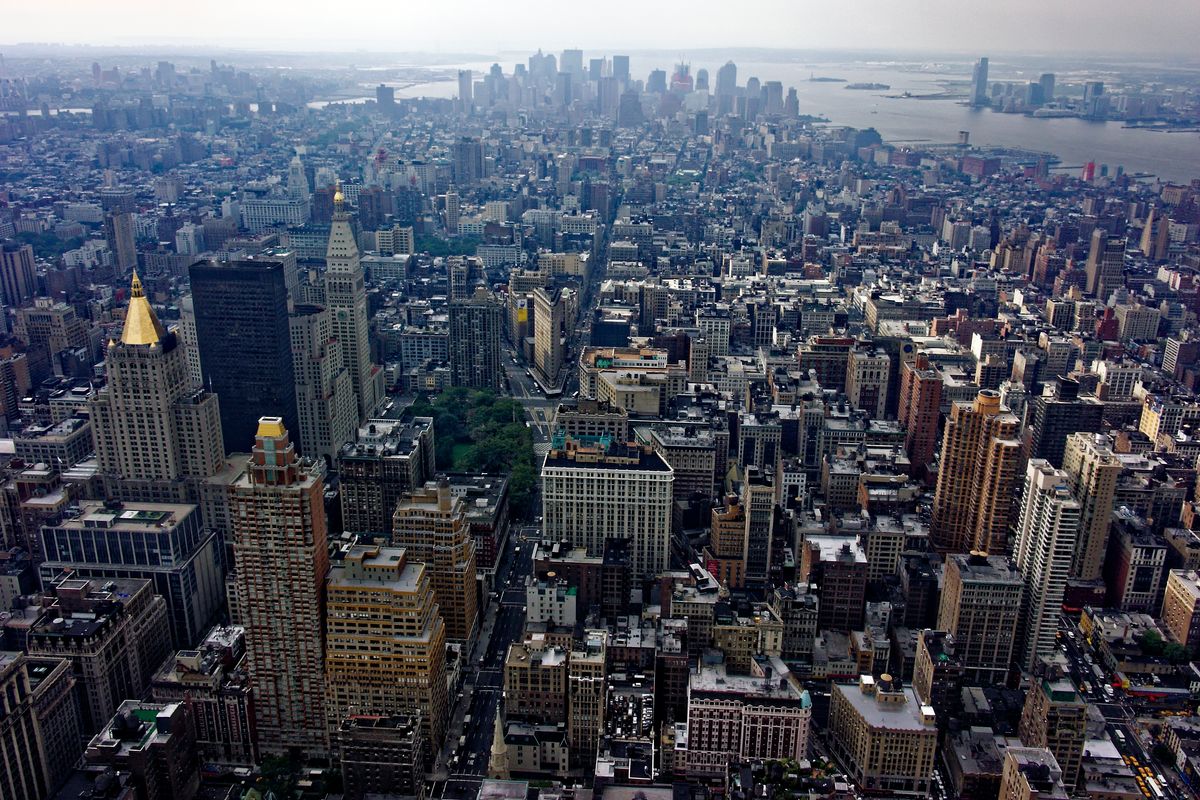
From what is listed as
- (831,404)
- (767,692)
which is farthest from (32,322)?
(767,692)

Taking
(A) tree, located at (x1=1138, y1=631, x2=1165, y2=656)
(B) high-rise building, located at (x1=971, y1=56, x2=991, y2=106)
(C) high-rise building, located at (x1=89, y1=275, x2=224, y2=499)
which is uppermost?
(B) high-rise building, located at (x1=971, y1=56, x2=991, y2=106)

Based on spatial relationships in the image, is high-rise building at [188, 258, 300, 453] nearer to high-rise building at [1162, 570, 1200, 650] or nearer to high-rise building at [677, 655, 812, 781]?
high-rise building at [677, 655, 812, 781]

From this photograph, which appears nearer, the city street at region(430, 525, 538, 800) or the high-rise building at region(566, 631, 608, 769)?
the city street at region(430, 525, 538, 800)

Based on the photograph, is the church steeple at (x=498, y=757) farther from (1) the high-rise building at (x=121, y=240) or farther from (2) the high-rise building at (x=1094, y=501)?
Answer: (1) the high-rise building at (x=121, y=240)

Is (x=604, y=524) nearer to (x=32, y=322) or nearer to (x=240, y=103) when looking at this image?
(x=32, y=322)

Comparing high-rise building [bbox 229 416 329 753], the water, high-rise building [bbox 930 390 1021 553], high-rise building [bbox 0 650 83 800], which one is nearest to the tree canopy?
→ high-rise building [bbox 229 416 329 753]

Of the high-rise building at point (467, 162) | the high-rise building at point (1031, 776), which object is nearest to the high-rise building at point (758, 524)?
the high-rise building at point (1031, 776)
